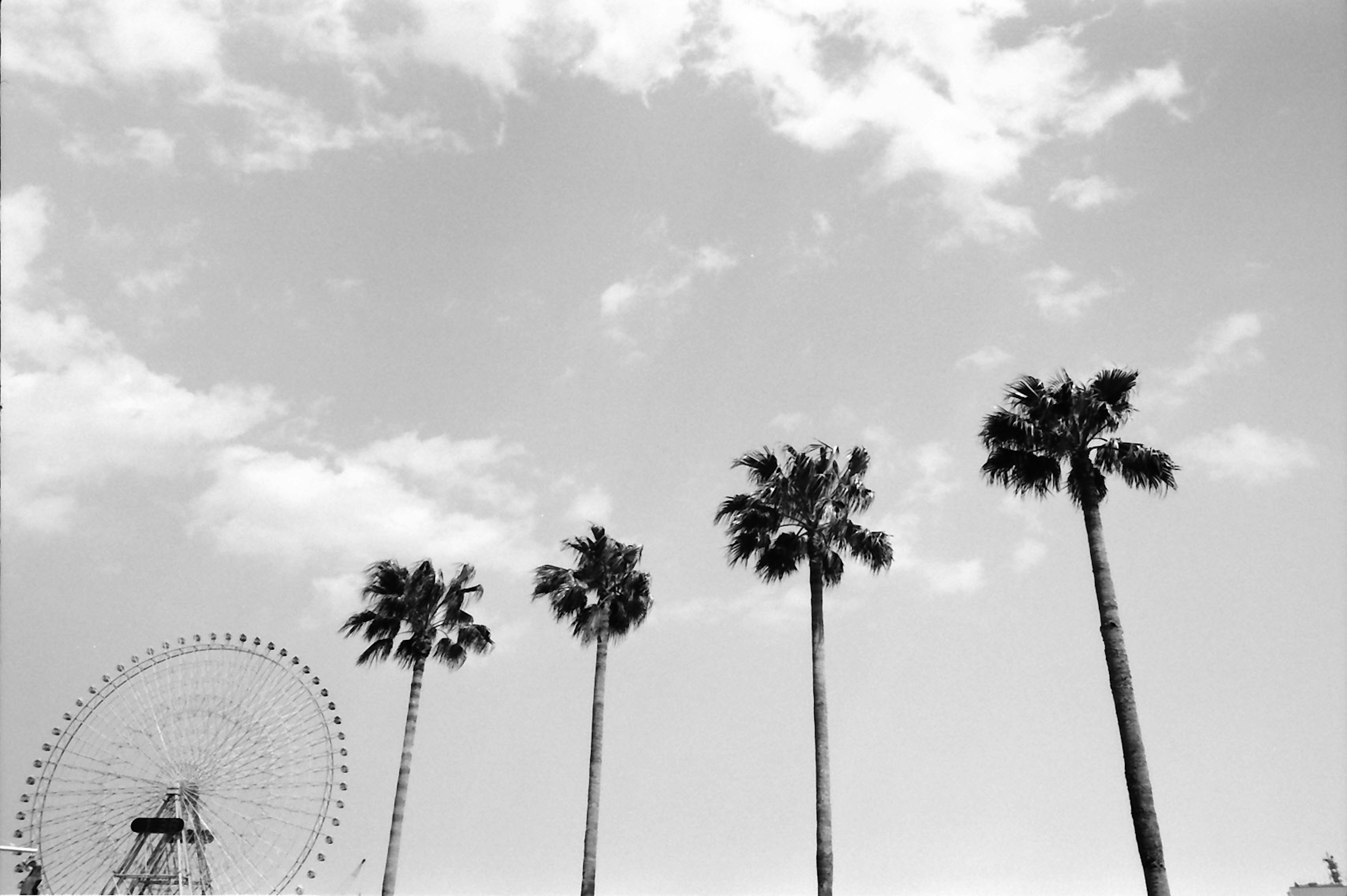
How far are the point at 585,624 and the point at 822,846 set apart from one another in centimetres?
1462

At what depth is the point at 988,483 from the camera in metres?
26.9

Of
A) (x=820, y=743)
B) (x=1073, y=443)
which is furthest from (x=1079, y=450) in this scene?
(x=820, y=743)

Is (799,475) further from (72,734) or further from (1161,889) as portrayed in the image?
(72,734)

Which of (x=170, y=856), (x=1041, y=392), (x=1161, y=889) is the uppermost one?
(x=1041, y=392)

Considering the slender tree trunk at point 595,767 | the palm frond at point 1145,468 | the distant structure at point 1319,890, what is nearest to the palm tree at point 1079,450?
the palm frond at point 1145,468

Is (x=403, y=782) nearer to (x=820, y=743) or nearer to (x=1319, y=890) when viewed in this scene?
(x=820, y=743)

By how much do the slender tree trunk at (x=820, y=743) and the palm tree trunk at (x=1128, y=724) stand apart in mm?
7749

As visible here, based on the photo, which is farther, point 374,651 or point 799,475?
point 374,651

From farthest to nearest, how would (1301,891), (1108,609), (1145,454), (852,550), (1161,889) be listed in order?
(1301,891) < (852,550) < (1145,454) < (1108,609) < (1161,889)

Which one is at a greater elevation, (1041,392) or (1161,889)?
(1041,392)

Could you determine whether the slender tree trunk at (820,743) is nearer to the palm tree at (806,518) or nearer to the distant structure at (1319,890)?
the palm tree at (806,518)

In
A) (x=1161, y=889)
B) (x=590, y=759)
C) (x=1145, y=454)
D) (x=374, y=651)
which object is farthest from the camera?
(x=374, y=651)

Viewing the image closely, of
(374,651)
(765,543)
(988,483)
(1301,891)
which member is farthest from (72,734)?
(1301,891)

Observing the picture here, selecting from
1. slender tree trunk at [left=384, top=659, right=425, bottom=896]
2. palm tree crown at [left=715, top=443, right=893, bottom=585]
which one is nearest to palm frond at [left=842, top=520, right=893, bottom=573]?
palm tree crown at [left=715, top=443, right=893, bottom=585]
